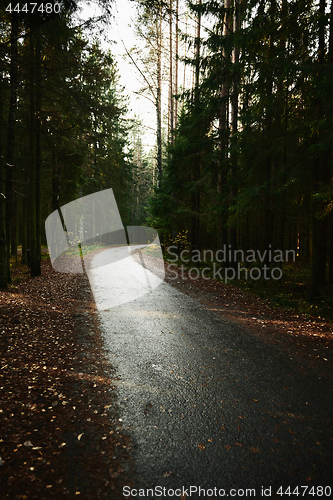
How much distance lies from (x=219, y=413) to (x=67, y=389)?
2204 mm

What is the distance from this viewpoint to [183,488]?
98.7 inches

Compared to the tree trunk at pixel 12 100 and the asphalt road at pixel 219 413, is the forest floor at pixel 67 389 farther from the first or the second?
the tree trunk at pixel 12 100

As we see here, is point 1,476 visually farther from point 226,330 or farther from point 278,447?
point 226,330

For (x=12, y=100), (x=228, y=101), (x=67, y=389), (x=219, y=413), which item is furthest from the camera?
(x=228, y=101)

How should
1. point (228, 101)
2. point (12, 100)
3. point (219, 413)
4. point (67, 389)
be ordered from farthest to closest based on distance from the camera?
point (228, 101) → point (12, 100) → point (67, 389) → point (219, 413)

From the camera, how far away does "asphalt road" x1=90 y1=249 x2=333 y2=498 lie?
8.58 feet

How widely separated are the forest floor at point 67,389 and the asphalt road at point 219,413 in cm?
27

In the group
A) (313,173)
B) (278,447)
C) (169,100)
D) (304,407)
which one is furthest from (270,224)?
(169,100)

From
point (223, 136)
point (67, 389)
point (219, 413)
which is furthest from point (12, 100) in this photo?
point (219, 413)

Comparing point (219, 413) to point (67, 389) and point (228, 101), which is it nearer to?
point (67, 389)

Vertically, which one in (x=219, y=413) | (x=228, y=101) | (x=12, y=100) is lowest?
(x=219, y=413)

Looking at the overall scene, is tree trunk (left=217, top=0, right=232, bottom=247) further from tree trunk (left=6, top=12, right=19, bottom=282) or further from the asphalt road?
tree trunk (left=6, top=12, right=19, bottom=282)

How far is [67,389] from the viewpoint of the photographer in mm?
4008

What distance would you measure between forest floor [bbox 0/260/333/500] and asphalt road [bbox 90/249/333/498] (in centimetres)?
27
